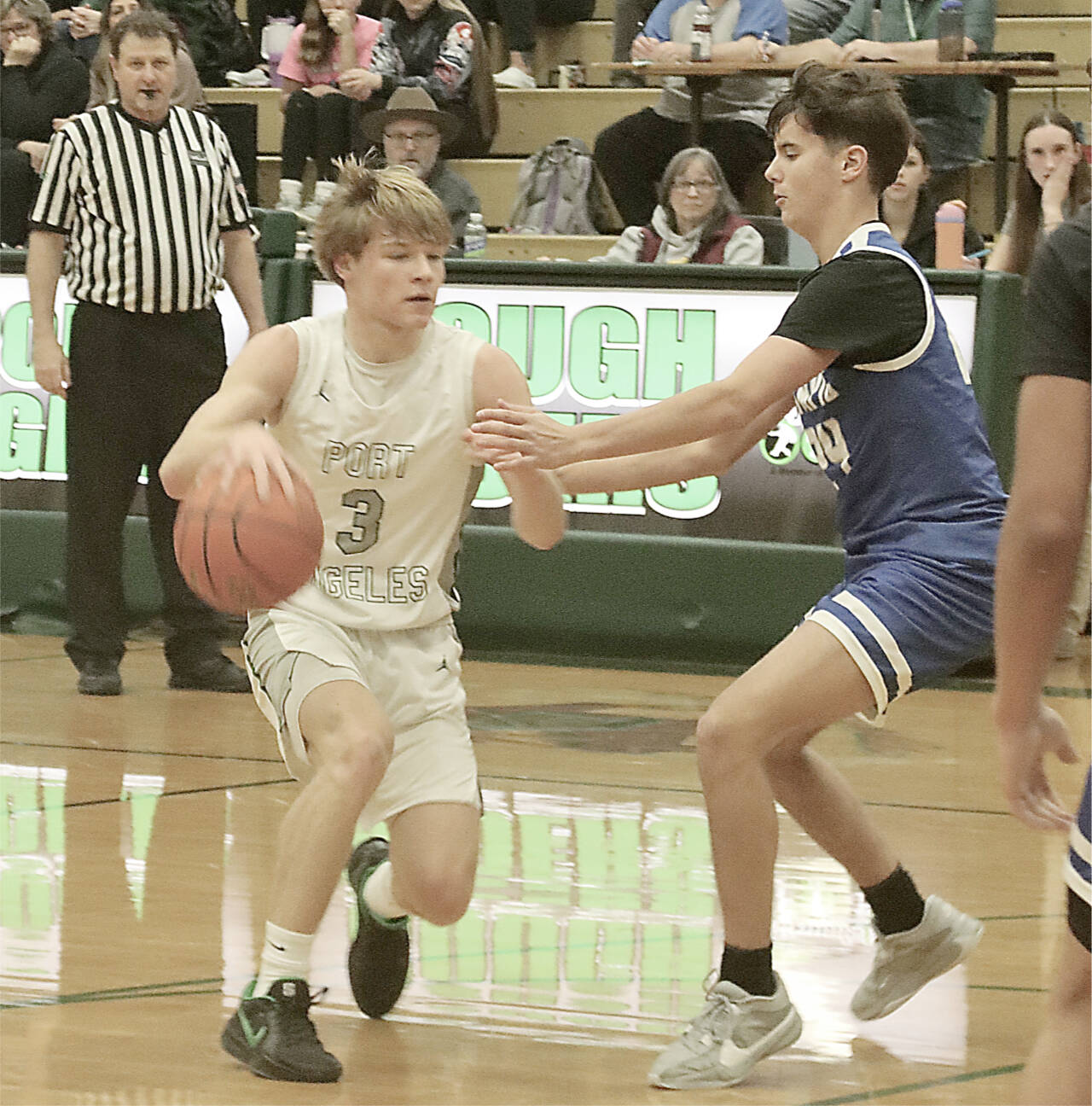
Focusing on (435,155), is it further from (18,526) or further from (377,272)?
(377,272)

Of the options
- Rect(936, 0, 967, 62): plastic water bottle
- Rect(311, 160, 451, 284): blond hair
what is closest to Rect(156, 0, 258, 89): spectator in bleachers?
Rect(936, 0, 967, 62): plastic water bottle

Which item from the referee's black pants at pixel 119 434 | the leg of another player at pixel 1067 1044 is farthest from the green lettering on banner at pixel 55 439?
the leg of another player at pixel 1067 1044

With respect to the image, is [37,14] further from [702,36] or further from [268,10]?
[702,36]

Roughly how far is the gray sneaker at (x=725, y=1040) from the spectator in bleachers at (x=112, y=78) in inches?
222

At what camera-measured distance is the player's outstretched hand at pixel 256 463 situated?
3.10m

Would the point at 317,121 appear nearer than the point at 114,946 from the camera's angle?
No

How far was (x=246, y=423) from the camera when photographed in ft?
10.9

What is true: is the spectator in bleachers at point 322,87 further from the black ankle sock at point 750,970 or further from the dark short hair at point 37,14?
the black ankle sock at point 750,970

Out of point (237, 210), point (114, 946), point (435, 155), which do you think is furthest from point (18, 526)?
point (114, 946)

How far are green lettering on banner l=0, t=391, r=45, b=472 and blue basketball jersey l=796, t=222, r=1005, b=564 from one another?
4954mm

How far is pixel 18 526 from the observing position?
25.2ft

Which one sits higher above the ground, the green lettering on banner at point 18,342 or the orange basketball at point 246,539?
the orange basketball at point 246,539

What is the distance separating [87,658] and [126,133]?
179 centimetres

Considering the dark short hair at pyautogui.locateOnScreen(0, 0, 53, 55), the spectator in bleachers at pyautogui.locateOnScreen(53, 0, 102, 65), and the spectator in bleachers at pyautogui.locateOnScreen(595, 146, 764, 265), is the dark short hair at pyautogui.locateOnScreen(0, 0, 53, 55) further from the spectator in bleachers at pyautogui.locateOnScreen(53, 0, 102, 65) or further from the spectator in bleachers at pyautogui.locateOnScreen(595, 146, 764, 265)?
the spectator in bleachers at pyautogui.locateOnScreen(595, 146, 764, 265)
